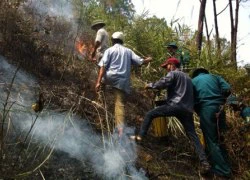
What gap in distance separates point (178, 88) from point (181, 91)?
70mm

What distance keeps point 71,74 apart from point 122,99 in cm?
207

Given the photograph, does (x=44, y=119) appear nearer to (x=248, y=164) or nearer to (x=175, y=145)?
(x=175, y=145)

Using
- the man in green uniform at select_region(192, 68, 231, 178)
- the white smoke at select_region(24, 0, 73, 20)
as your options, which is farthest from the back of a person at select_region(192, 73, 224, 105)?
the white smoke at select_region(24, 0, 73, 20)

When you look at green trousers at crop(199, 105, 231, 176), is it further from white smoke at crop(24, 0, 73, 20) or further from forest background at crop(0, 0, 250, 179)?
white smoke at crop(24, 0, 73, 20)

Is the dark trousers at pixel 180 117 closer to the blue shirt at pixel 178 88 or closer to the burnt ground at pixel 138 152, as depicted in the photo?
the blue shirt at pixel 178 88

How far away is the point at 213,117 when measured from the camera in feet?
17.3

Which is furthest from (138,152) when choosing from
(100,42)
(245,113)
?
(100,42)

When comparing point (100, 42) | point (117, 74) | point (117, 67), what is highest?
point (100, 42)

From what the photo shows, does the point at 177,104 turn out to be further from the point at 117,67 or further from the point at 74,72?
the point at 74,72

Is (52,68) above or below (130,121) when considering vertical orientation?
above

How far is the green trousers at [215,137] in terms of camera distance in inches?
204

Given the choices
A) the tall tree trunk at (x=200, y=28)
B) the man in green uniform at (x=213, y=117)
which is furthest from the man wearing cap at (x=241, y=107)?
the tall tree trunk at (x=200, y=28)

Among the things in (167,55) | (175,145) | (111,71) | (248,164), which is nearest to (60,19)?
(167,55)

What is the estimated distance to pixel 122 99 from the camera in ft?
18.1
